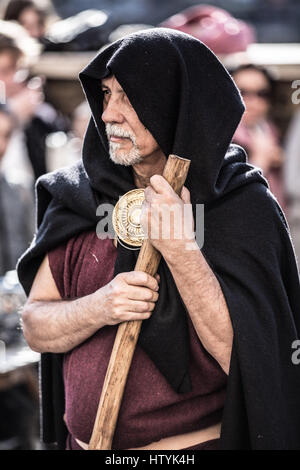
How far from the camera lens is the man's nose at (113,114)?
8.40 feet

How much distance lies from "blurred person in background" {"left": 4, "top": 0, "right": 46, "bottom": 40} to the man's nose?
4280mm

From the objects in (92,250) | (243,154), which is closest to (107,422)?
(92,250)

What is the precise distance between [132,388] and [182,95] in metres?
0.93

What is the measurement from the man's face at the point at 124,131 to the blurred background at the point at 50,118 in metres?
1.88

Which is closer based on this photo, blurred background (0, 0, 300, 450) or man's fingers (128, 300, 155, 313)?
man's fingers (128, 300, 155, 313)

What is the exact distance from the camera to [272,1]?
16609 millimetres

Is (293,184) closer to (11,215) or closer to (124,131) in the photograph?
(11,215)

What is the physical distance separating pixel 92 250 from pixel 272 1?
1491 cm

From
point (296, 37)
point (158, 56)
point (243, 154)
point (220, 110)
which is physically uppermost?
point (158, 56)

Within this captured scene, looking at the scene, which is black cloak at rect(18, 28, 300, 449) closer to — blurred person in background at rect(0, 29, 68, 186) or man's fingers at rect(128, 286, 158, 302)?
man's fingers at rect(128, 286, 158, 302)

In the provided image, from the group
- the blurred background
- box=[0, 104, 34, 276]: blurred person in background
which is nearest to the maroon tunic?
the blurred background

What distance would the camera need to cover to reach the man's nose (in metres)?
2.56

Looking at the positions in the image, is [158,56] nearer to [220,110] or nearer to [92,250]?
[220,110]
